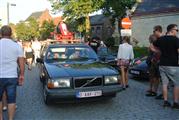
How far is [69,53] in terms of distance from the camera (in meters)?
9.59

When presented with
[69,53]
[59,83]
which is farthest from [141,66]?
[59,83]

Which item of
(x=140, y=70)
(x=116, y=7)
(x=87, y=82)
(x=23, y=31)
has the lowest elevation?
(x=140, y=70)

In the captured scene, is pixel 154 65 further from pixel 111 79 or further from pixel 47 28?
pixel 47 28

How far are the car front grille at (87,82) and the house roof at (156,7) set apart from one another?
27.1 m

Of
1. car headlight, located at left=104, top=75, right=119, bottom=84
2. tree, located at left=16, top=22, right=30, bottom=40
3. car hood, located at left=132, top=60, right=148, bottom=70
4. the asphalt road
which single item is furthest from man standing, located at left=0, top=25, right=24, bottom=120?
tree, located at left=16, top=22, right=30, bottom=40

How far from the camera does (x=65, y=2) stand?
44.2m

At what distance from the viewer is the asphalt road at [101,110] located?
23.8ft

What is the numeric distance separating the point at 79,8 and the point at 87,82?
34.7 m

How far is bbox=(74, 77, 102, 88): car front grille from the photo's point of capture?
303 inches

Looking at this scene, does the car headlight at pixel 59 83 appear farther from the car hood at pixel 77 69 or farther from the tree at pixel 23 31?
the tree at pixel 23 31

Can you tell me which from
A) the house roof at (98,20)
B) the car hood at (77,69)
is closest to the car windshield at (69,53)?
the car hood at (77,69)

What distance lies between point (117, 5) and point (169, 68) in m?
36.9

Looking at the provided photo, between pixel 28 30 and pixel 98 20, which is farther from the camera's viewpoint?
pixel 28 30

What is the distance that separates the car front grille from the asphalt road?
569mm
